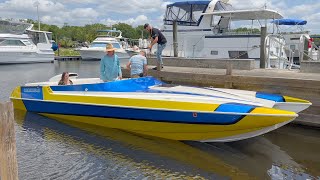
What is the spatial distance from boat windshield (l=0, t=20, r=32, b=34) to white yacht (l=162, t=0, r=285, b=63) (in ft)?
70.2

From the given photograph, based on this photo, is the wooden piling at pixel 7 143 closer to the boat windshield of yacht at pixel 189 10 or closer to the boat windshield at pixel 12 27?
the boat windshield of yacht at pixel 189 10

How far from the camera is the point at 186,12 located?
779 inches

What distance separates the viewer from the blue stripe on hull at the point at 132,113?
255 inches

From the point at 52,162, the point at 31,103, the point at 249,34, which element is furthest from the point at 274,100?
the point at 249,34

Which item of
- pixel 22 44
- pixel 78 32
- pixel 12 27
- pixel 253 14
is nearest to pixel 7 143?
pixel 253 14

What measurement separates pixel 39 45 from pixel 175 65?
2805 cm

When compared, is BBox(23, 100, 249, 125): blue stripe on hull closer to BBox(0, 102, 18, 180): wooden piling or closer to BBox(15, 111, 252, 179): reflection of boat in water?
BBox(15, 111, 252, 179): reflection of boat in water

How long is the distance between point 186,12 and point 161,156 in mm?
14424

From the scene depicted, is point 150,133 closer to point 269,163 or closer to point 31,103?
point 269,163

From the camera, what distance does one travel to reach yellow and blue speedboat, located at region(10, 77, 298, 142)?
6355 millimetres

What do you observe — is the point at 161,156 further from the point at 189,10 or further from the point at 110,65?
the point at 189,10

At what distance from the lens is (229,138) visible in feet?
22.6

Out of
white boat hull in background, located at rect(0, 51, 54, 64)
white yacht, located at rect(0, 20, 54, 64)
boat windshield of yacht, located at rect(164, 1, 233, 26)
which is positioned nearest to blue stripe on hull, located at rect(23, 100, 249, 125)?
boat windshield of yacht, located at rect(164, 1, 233, 26)

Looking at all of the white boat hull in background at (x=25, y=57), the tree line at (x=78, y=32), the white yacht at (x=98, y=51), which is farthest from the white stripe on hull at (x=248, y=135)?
the tree line at (x=78, y=32)
